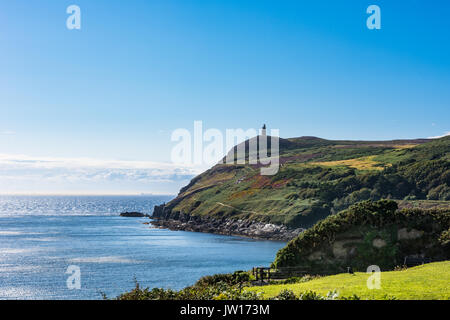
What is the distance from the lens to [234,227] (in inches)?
5005

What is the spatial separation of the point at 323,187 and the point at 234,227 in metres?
30.3

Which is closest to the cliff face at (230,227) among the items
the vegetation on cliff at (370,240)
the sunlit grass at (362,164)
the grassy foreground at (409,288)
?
the sunlit grass at (362,164)

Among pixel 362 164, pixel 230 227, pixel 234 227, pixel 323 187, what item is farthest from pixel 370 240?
pixel 362 164

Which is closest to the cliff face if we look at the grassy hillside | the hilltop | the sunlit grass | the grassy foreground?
the hilltop

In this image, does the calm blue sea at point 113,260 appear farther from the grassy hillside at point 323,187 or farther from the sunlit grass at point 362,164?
the sunlit grass at point 362,164

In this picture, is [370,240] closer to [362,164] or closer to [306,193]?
[306,193]

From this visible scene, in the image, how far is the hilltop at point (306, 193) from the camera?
11556 cm

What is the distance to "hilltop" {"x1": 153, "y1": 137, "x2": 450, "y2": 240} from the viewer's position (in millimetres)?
115562

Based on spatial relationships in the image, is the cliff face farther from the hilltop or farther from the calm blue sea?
the calm blue sea

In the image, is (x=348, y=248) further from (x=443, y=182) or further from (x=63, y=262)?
(x=443, y=182)

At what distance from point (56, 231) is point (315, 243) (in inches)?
4408
